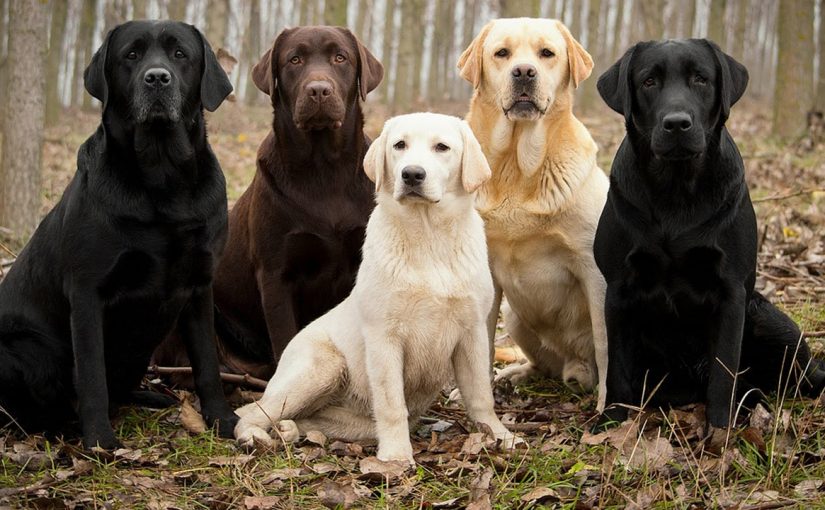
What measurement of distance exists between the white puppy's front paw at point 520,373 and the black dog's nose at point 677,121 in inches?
73.9

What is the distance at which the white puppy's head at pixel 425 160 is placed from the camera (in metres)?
3.56

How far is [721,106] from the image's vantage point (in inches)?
145

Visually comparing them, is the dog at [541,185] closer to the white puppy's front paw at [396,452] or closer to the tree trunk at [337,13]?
the white puppy's front paw at [396,452]

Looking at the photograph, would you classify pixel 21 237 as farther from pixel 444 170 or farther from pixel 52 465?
pixel 444 170

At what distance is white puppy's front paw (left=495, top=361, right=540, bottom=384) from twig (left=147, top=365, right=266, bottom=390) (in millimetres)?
1292

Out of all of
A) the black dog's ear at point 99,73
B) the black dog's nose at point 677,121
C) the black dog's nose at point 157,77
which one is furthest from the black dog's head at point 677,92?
the black dog's ear at point 99,73

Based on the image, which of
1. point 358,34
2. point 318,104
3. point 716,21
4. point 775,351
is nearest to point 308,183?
point 318,104

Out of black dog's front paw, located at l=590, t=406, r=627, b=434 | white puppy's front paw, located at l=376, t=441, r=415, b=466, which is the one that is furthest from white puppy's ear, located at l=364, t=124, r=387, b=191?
black dog's front paw, located at l=590, t=406, r=627, b=434

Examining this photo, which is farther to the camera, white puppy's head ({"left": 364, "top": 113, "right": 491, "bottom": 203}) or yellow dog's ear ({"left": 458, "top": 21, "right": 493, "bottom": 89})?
yellow dog's ear ({"left": 458, "top": 21, "right": 493, "bottom": 89})

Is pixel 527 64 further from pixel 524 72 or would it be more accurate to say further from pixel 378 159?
pixel 378 159

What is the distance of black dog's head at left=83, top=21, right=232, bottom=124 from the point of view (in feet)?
12.3

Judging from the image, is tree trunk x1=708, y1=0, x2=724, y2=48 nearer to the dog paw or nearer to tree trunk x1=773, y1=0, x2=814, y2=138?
tree trunk x1=773, y1=0, x2=814, y2=138

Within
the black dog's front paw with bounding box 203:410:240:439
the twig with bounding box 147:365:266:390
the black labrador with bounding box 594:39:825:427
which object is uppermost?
the black labrador with bounding box 594:39:825:427

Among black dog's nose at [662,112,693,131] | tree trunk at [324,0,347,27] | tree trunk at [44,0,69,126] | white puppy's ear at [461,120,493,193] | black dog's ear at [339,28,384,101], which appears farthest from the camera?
tree trunk at [44,0,69,126]
